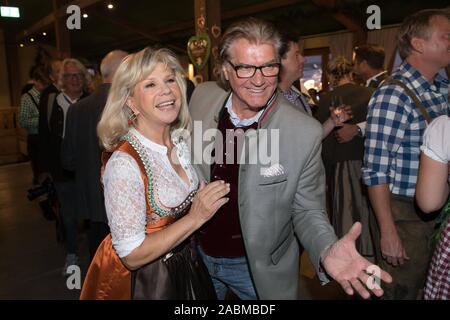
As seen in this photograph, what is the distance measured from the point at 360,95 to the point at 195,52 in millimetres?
2573

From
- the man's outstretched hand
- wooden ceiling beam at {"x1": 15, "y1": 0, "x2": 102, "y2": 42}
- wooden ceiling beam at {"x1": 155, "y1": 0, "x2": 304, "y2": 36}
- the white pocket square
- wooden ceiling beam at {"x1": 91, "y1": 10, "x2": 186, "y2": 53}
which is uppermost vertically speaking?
wooden ceiling beam at {"x1": 91, "y1": 10, "x2": 186, "y2": 53}

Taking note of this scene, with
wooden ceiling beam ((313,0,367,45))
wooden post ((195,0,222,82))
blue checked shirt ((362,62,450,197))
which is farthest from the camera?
wooden ceiling beam ((313,0,367,45))

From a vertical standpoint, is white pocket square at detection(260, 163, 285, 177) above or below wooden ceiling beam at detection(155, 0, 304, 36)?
below

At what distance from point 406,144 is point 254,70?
90 cm

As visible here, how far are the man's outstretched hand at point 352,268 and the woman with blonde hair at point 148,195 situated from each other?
1.39 ft

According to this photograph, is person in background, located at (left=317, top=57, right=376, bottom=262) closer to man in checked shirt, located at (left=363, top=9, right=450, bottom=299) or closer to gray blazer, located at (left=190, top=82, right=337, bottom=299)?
man in checked shirt, located at (left=363, top=9, right=450, bottom=299)

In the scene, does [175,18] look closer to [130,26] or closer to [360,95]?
[130,26]

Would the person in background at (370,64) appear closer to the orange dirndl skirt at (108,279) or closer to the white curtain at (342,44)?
the orange dirndl skirt at (108,279)

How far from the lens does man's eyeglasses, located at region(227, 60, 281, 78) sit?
1506mm

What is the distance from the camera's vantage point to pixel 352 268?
1.22 metres

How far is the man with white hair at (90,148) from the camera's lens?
8.68 ft

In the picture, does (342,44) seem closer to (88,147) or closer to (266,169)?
(88,147)

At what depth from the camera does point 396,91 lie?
6.13 feet

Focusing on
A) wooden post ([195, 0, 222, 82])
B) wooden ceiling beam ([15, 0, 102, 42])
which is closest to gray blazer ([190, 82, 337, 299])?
wooden post ([195, 0, 222, 82])
